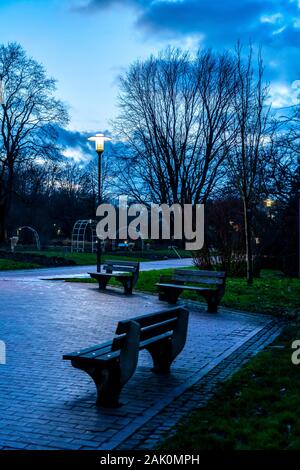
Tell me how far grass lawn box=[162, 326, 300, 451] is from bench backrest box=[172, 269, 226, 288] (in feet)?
17.9

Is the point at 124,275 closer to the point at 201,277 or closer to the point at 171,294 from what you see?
the point at 171,294

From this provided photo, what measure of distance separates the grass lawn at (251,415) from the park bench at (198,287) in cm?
506

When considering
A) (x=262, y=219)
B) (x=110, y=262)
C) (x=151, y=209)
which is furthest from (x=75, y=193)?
(x=110, y=262)

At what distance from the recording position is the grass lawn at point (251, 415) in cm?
423

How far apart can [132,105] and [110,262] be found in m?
28.9

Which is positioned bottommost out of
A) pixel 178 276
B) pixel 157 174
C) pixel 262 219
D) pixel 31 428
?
pixel 31 428

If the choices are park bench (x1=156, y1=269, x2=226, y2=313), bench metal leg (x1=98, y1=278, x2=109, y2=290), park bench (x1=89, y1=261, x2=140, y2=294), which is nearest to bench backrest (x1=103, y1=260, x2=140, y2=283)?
park bench (x1=89, y1=261, x2=140, y2=294)

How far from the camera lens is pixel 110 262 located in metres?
16.3

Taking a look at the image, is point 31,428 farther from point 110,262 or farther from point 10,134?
point 10,134

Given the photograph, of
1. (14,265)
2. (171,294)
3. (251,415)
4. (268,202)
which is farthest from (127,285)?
(14,265)

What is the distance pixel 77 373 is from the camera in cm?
658

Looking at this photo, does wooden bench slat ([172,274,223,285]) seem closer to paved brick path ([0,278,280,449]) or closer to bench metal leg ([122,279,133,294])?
paved brick path ([0,278,280,449])
